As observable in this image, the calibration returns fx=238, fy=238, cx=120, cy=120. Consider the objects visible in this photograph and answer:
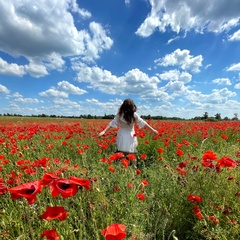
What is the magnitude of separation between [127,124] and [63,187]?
14.4ft

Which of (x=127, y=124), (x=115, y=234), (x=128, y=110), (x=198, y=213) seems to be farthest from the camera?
(x=127, y=124)

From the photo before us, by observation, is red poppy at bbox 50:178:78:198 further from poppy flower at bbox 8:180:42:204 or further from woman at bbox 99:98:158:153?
woman at bbox 99:98:158:153

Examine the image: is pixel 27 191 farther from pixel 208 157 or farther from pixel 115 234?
pixel 208 157

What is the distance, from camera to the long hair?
5230 millimetres

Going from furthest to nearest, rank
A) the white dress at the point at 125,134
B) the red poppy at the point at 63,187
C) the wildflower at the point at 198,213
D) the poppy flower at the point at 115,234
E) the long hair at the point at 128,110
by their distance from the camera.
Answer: the white dress at the point at 125,134
the long hair at the point at 128,110
the wildflower at the point at 198,213
the red poppy at the point at 63,187
the poppy flower at the point at 115,234

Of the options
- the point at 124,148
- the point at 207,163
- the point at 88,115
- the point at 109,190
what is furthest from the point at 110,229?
the point at 88,115

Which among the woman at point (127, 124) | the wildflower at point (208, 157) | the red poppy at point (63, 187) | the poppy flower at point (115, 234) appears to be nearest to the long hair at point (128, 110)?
the woman at point (127, 124)

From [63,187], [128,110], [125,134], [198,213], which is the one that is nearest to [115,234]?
[63,187]

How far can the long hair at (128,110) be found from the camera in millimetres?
5230

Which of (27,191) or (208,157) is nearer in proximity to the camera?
(27,191)

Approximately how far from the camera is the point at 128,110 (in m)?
5.26

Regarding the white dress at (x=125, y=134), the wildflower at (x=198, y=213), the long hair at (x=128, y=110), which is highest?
the long hair at (x=128, y=110)

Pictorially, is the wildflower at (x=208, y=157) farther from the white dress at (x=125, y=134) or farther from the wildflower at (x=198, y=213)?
the white dress at (x=125, y=134)

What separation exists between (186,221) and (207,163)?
847 millimetres
